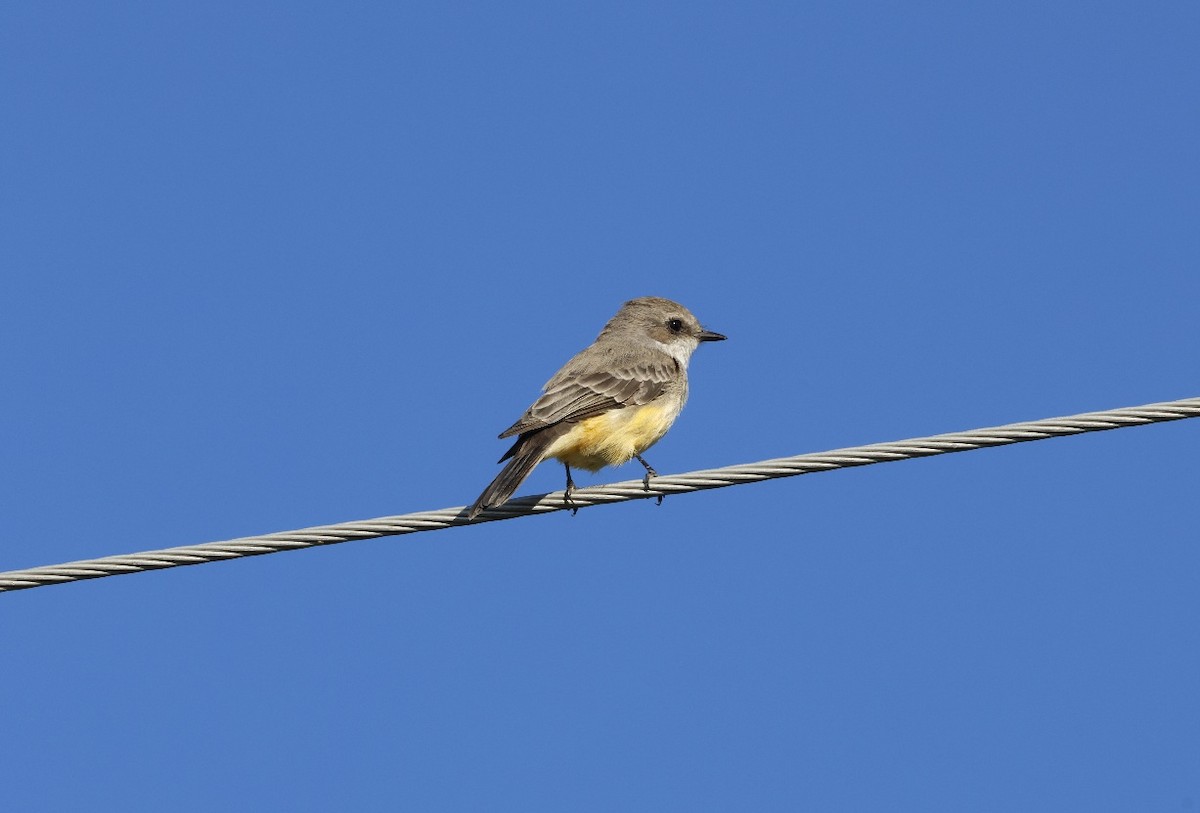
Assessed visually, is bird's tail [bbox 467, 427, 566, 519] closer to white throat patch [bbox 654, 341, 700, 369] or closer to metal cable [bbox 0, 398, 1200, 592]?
metal cable [bbox 0, 398, 1200, 592]

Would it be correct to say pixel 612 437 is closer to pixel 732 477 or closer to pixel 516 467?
pixel 516 467

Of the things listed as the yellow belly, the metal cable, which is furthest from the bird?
the metal cable

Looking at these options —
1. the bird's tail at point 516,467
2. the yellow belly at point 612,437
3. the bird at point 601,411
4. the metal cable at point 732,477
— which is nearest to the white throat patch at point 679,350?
the bird at point 601,411

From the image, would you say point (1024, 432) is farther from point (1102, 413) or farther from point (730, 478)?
point (730, 478)

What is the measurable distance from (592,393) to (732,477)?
2.69 meters

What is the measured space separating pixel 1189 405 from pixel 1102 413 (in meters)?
0.36

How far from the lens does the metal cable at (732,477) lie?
6023mm

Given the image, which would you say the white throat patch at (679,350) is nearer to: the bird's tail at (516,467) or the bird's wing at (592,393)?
the bird's wing at (592,393)

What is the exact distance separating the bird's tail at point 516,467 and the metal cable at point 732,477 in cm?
76

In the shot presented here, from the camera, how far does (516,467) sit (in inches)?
318

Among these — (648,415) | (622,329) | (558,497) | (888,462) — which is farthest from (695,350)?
(888,462)

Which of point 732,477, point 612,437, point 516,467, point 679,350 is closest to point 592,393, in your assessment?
point 612,437

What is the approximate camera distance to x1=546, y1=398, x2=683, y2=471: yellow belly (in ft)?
29.3

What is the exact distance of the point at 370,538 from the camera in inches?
248
